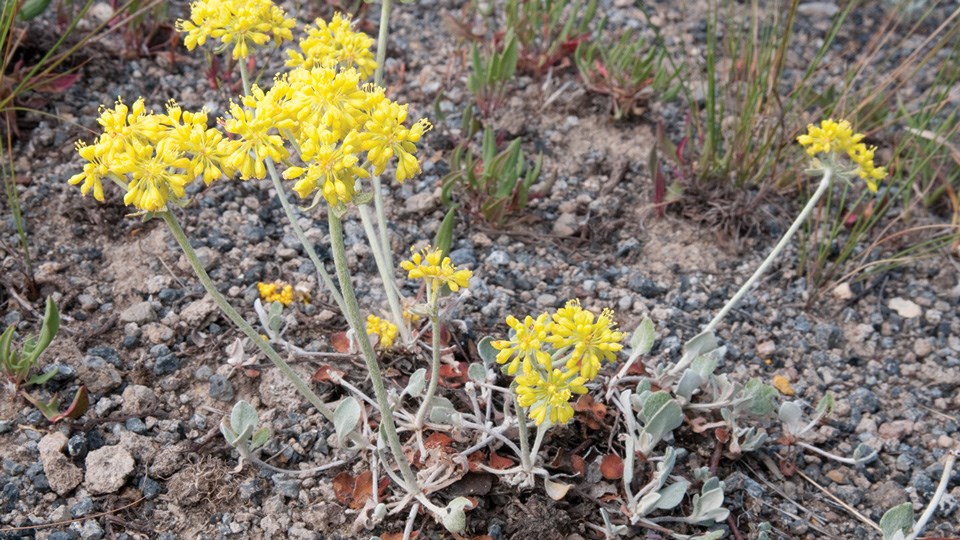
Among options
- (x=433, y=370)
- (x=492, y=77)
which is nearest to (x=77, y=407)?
(x=433, y=370)

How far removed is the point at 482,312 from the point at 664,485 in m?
0.92

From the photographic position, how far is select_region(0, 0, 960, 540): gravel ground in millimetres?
2633

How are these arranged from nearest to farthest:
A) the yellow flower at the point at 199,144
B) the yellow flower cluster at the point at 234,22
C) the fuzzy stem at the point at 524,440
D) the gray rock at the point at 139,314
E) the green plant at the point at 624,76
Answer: the yellow flower at the point at 199,144 → the fuzzy stem at the point at 524,440 → the yellow flower cluster at the point at 234,22 → the gray rock at the point at 139,314 → the green plant at the point at 624,76

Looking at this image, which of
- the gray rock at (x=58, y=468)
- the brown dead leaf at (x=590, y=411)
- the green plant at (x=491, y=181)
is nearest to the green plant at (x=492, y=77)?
the green plant at (x=491, y=181)

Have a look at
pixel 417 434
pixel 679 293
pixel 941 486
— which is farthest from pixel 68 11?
pixel 941 486

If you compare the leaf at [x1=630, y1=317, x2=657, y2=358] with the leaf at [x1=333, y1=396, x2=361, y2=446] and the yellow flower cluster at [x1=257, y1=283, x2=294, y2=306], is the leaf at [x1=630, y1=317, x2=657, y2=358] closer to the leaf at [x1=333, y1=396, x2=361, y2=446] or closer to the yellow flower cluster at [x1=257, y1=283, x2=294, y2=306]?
the leaf at [x1=333, y1=396, x2=361, y2=446]

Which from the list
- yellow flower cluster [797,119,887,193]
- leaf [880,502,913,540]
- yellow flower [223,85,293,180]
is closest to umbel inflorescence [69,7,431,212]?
yellow flower [223,85,293,180]

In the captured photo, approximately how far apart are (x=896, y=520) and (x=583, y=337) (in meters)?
1.15

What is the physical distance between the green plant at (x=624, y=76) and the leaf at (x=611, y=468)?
1.87 metres

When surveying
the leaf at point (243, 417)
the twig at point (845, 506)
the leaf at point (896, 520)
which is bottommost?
the twig at point (845, 506)

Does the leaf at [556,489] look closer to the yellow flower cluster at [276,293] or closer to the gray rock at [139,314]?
the yellow flower cluster at [276,293]

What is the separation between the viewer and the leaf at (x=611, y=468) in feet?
9.00

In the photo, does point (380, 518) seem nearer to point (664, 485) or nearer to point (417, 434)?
point (417, 434)

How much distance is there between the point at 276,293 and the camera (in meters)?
3.20
